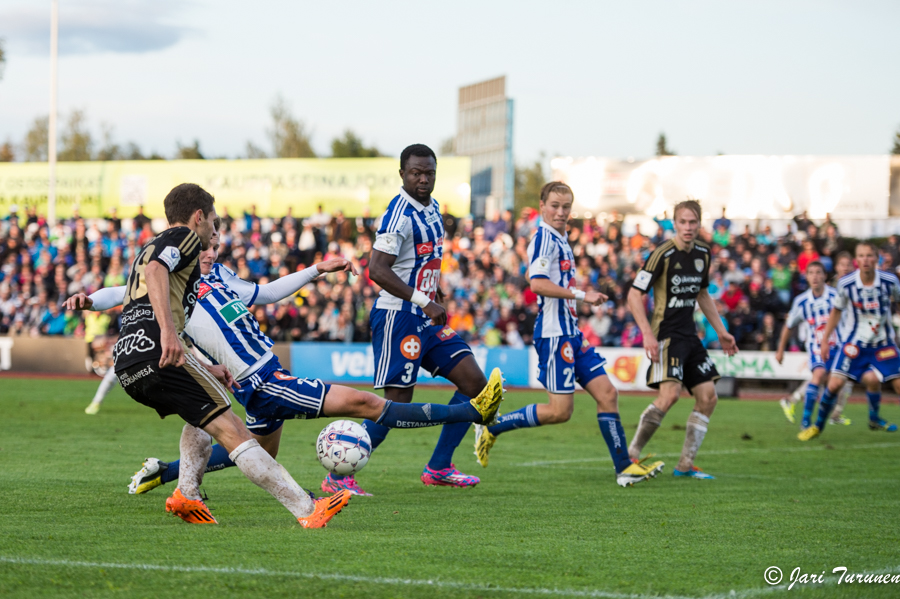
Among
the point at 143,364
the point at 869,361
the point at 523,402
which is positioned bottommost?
the point at 523,402

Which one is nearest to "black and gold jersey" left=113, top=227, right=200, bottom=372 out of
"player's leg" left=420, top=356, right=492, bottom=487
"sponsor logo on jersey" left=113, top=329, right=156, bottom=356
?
"sponsor logo on jersey" left=113, top=329, right=156, bottom=356

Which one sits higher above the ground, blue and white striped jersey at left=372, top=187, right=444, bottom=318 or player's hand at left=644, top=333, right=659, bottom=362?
blue and white striped jersey at left=372, top=187, right=444, bottom=318

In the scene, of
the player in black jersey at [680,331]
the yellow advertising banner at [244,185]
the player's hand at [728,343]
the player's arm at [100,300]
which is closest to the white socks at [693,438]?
the player in black jersey at [680,331]

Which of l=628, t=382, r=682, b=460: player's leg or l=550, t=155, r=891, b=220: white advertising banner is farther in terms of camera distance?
l=550, t=155, r=891, b=220: white advertising banner

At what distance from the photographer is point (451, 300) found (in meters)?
24.6

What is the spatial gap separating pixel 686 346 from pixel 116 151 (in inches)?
2774

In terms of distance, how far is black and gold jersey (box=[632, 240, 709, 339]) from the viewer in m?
8.55

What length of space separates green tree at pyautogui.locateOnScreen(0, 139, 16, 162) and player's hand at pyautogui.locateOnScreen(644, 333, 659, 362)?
72.8m

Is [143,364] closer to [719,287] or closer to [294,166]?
[719,287]

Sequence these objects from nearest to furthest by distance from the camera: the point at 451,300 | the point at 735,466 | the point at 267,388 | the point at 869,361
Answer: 1. the point at 267,388
2. the point at 735,466
3. the point at 869,361
4. the point at 451,300

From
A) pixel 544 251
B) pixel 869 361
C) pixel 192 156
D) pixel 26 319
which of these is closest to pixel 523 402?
pixel 869 361

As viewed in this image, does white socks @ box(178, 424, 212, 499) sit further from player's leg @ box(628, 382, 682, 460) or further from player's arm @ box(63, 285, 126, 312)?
player's leg @ box(628, 382, 682, 460)

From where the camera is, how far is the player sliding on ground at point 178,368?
16.4 feet

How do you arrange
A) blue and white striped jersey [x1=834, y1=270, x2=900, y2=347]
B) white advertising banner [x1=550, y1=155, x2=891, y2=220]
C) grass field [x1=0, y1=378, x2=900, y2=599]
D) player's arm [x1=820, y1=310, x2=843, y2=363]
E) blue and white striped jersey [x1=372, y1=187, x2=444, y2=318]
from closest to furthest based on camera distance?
grass field [x1=0, y1=378, x2=900, y2=599] → blue and white striped jersey [x1=372, y1=187, x2=444, y2=318] → player's arm [x1=820, y1=310, x2=843, y2=363] → blue and white striped jersey [x1=834, y1=270, x2=900, y2=347] → white advertising banner [x1=550, y1=155, x2=891, y2=220]
